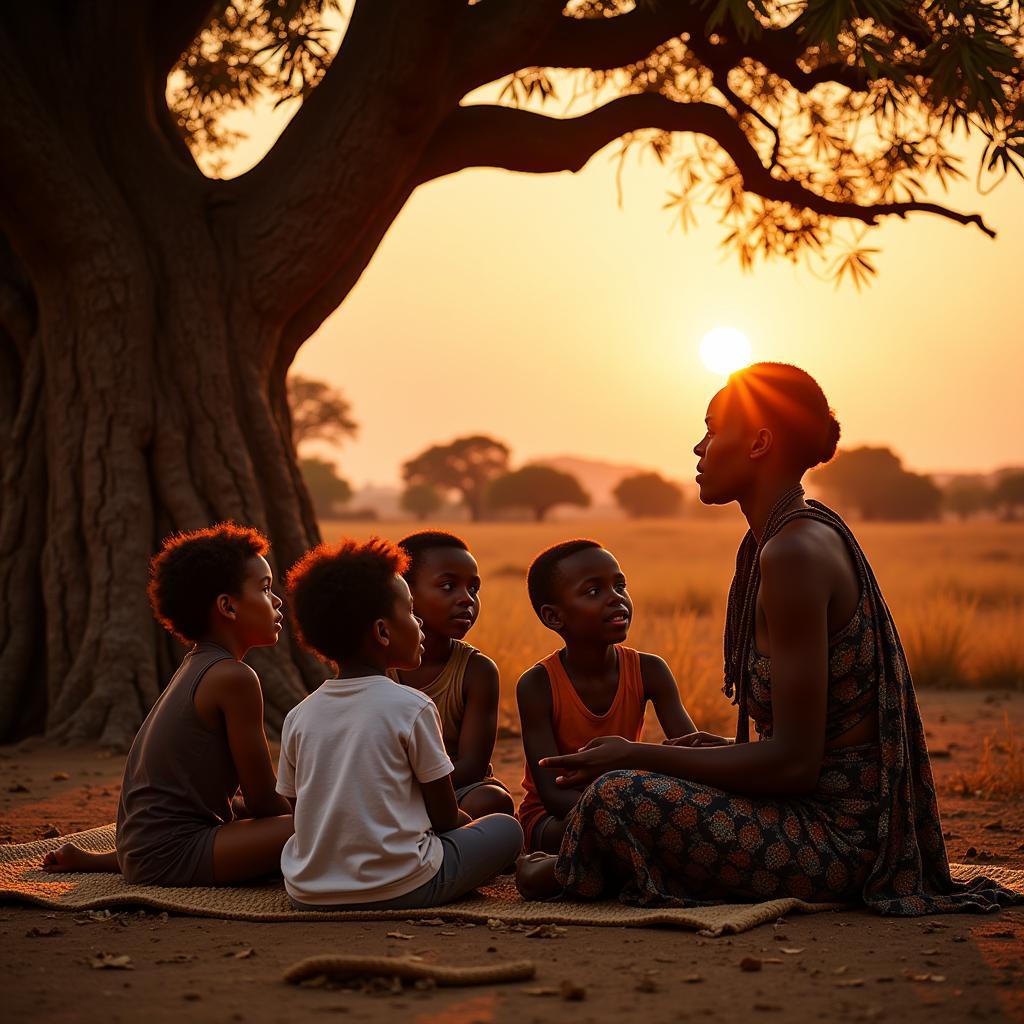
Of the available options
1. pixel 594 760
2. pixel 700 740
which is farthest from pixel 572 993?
pixel 700 740

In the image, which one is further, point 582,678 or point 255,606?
point 582,678

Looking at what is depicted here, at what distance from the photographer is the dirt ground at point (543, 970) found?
3154 millimetres

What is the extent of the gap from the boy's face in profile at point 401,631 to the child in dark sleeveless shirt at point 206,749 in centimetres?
49

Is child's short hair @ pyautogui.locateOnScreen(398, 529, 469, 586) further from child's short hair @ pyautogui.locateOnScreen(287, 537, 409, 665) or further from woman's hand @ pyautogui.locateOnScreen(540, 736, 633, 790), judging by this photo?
woman's hand @ pyautogui.locateOnScreen(540, 736, 633, 790)

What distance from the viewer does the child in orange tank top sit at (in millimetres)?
5070

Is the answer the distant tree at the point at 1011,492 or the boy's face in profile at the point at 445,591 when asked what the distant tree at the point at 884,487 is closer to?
the distant tree at the point at 1011,492

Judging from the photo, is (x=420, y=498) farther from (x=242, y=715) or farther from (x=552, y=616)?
(x=242, y=715)

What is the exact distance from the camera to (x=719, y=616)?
63.4ft

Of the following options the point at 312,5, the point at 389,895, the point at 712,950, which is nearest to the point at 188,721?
the point at 389,895

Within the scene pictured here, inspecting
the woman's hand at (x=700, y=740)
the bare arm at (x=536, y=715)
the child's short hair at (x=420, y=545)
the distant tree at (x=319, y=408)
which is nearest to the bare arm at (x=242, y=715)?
the bare arm at (x=536, y=715)

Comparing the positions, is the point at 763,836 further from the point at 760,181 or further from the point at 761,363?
the point at 760,181

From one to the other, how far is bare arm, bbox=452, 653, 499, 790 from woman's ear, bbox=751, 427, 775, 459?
151cm

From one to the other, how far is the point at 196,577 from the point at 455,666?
1.19 meters

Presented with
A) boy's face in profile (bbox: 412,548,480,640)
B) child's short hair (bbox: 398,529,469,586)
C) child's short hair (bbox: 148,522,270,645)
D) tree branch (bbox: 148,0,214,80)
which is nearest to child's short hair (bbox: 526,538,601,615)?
boy's face in profile (bbox: 412,548,480,640)
